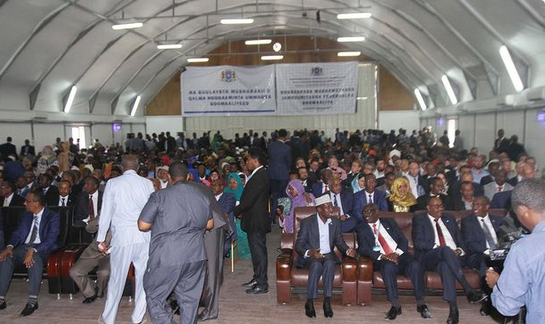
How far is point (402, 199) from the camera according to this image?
→ 667cm

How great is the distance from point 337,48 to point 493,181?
1828 centimetres

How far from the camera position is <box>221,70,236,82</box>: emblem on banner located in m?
15.9

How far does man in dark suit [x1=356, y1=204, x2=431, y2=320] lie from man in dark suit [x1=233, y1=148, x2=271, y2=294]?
3.68 ft

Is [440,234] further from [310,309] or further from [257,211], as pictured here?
[257,211]

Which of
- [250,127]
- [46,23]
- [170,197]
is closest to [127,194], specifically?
[170,197]

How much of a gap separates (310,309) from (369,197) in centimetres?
207

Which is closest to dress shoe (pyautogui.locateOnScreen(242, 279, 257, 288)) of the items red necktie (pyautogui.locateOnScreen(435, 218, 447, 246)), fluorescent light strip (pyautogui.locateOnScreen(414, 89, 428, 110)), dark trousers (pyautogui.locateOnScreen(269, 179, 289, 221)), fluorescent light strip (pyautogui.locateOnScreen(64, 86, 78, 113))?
red necktie (pyautogui.locateOnScreen(435, 218, 447, 246))

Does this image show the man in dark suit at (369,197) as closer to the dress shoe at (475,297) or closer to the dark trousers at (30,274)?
the dress shoe at (475,297)

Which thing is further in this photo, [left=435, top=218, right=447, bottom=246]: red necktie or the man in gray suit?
[left=435, top=218, right=447, bottom=246]: red necktie

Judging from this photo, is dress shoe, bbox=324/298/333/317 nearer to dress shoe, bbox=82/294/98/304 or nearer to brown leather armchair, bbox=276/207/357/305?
brown leather armchair, bbox=276/207/357/305

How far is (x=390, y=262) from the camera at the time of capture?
5430 mm

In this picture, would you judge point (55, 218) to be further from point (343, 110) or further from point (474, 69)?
point (474, 69)


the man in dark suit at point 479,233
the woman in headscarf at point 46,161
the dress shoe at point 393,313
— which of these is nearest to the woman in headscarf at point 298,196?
the man in dark suit at point 479,233

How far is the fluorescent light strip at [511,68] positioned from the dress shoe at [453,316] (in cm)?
883
